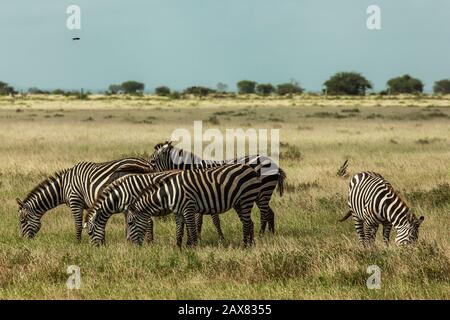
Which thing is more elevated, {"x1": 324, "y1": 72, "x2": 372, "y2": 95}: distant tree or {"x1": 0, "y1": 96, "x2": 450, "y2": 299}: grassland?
{"x1": 324, "y1": 72, "x2": 372, "y2": 95}: distant tree

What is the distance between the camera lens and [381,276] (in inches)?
354

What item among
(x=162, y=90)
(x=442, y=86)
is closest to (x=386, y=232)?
(x=162, y=90)

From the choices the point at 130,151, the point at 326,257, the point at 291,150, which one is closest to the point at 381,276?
the point at 326,257

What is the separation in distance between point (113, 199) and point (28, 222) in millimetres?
2023

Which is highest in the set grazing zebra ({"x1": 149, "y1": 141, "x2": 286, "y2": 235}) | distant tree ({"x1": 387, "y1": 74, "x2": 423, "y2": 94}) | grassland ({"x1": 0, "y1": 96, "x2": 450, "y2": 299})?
distant tree ({"x1": 387, "y1": 74, "x2": 423, "y2": 94})

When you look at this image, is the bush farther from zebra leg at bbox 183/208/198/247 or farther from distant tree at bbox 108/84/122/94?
zebra leg at bbox 183/208/198/247

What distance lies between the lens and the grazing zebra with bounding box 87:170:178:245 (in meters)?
11.2

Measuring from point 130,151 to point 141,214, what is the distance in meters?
15.4

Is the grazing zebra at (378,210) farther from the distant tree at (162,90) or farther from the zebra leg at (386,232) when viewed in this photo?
the distant tree at (162,90)

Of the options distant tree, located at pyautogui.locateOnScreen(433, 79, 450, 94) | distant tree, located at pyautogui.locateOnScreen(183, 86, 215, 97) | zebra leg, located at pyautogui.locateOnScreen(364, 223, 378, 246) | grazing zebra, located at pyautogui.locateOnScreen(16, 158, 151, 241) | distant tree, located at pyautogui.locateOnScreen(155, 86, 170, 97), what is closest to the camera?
zebra leg, located at pyautogui.locateOnScreen(364, 223, 378, 246)

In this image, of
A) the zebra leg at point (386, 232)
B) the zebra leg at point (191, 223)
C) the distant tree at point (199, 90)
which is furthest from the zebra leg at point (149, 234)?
the distant tree at point (199, 90)

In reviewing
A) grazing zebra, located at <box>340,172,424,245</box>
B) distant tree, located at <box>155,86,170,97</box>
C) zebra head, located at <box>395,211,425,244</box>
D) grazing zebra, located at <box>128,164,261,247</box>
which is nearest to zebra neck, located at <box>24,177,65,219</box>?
grazing zebra, located at <box>128,164,261,247</box>

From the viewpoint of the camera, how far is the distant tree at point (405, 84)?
148m
